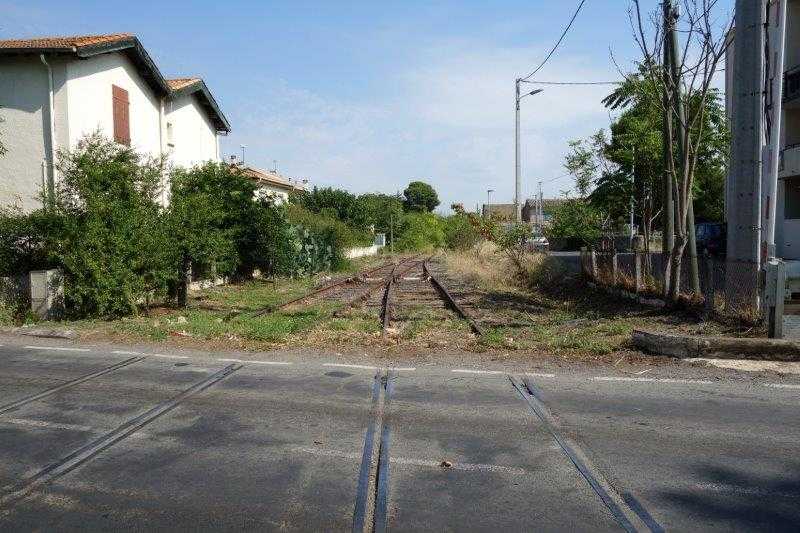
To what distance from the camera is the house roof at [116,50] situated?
1759 centimetres

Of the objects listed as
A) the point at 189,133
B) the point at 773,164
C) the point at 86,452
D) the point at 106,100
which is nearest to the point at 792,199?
the point at 773,164

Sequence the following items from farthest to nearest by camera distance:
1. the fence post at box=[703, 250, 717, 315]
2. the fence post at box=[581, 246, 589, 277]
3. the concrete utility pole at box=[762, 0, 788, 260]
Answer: the fence post at box=[581, 246, 589, 277] → the fence post at box=[703, 250, 717, 315] → the concrete utility pole at box=[762, 0, 788, 260]

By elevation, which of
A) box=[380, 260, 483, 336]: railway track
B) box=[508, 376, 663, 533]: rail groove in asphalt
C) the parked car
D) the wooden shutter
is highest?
the wooden shutter

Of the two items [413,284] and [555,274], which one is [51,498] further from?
[413,284]

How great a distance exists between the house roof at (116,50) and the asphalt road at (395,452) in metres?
11.9

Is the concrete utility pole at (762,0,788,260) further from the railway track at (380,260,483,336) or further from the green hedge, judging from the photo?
the green hedge

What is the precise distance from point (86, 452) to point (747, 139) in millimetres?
10915

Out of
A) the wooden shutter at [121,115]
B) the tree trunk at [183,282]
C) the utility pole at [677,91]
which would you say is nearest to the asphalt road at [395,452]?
the utility pole at [677,91]

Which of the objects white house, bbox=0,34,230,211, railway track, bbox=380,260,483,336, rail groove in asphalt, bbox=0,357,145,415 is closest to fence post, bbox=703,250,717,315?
railway track, bbox=380,260,483,336

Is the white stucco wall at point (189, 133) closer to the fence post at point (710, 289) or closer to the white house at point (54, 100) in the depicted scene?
the white house at point (54, 100)

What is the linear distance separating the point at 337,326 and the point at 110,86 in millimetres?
11650

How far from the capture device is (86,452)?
552 centimetres

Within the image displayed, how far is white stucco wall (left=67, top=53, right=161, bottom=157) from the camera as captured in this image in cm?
1830

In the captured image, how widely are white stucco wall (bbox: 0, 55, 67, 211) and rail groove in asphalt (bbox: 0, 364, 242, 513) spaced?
519 inches
